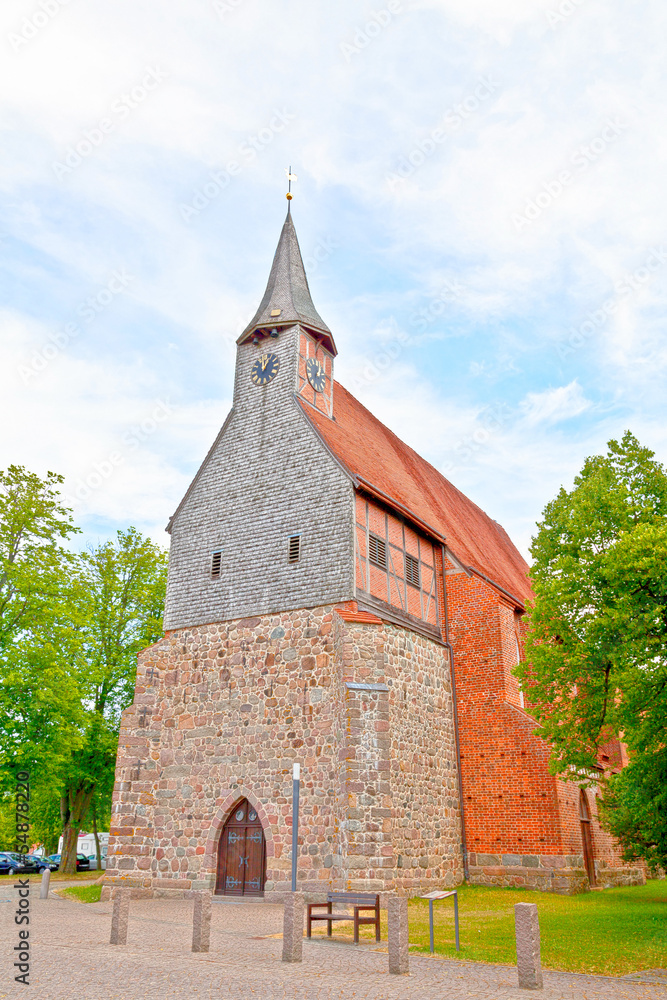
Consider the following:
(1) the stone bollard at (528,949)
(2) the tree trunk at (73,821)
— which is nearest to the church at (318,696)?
(1) the stone bollard at (528,949)

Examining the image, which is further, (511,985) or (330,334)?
(330,334)

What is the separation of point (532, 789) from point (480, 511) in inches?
656

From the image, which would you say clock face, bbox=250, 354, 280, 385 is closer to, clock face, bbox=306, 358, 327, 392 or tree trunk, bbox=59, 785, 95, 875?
clock face, bbox=306, 358, 327, 392

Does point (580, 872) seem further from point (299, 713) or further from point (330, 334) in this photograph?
point (330, 334)

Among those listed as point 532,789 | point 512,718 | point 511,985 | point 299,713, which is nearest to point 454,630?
point 512,718

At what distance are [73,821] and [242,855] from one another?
16.3 meters

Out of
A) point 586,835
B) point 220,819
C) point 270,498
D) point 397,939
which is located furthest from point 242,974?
point 586,835

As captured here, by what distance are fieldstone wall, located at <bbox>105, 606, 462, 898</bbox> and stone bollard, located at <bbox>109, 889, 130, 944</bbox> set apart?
18.2ft

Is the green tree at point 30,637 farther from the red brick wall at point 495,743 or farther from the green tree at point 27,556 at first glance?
the red brick wall at point 495,743

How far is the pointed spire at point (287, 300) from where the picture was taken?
22.1 metres

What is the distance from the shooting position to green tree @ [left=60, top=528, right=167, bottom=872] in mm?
28688

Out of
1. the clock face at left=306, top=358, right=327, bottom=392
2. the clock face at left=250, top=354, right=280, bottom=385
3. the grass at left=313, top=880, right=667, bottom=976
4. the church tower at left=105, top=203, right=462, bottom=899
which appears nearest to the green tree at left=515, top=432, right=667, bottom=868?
the grass at left=313, top=880, right=667, bottom=976

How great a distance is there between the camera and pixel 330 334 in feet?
73.9

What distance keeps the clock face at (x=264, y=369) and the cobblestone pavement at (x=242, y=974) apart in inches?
556
